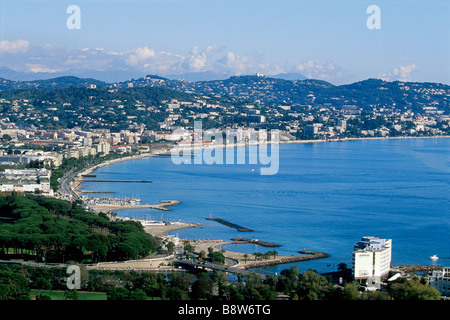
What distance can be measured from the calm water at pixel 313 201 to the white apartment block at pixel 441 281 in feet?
4.46

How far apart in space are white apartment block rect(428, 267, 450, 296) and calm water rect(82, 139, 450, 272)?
4.46 feet

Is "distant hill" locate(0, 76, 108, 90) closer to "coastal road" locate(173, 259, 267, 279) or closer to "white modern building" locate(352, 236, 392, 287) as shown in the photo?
"coastal road" locate(173, 259, 267, 279)

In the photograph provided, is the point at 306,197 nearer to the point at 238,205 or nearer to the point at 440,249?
the point at 238,205

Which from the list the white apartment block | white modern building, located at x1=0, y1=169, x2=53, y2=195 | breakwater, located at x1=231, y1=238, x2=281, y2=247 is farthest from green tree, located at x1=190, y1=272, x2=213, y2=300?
white modern building, located at x1=0, y1=169, x2=53, y2=195

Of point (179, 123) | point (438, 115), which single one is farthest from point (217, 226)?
point (438, 115)

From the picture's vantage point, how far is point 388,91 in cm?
6450

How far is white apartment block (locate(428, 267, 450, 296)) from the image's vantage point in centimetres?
778

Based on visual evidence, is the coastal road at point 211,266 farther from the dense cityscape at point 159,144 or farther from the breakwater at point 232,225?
the breakwater at point 232,225

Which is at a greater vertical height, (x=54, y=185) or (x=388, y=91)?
(x=388, y=91)

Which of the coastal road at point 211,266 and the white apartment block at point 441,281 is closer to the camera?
the white apartment block at point 441,281

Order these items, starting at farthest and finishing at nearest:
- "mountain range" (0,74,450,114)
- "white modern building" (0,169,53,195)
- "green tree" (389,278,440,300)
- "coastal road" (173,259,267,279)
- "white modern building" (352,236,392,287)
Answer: "mountain range" (0,74,450,114)
"white modern building" (0,169,53,195)
"coastal road" (173,259,267,279)
"white modern building" (352,236,392,287)
"green tree" (389,278,440,300)

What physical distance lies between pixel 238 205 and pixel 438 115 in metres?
45.1

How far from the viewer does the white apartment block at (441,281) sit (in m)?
7.78

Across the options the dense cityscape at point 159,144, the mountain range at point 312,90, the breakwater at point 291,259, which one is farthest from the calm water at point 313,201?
the mountain range at point 312,90
